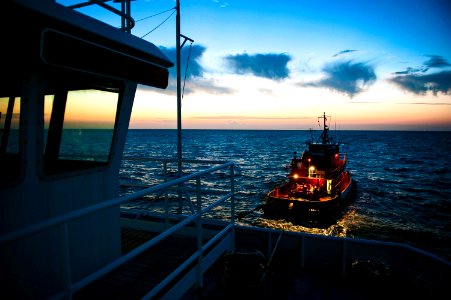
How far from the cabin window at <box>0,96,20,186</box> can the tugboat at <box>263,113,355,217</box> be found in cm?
2116

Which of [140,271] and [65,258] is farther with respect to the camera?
[140,271]

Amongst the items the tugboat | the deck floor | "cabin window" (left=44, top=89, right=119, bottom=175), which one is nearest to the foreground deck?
the deck floor

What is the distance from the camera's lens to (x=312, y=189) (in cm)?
2394

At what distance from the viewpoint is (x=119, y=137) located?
4.14m

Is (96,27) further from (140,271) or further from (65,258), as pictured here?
(140,271)

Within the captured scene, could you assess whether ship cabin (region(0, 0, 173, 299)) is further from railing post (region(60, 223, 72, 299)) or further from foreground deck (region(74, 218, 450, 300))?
foreground deck (region(74, 218, 450, 300))

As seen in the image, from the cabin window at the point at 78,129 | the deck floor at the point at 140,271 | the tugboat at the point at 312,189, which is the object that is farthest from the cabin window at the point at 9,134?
the tugboat at the point at 312,189

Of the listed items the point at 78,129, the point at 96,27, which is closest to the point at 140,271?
the point at 78,129

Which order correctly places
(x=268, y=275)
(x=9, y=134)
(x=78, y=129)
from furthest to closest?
(x=268, y=275) < (x=78, y=129) < (x=9, y=134)

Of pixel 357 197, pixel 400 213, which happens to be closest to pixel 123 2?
pixel 400 213

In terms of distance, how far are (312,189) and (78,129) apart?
73.9 feet

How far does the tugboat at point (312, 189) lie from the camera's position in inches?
873

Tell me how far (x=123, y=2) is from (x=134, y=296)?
4219 mm

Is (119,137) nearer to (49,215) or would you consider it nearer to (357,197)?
Answer: (49,215)
